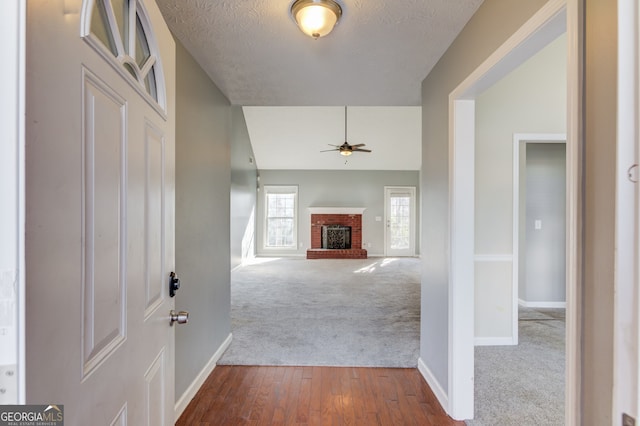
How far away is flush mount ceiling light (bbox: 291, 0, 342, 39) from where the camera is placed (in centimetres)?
145

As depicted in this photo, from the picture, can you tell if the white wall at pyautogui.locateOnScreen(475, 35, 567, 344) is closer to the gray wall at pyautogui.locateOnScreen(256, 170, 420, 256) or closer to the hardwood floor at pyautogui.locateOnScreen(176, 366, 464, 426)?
the hardwood floor at pyautogui.locateOnScreen(176, 366, 464, 426)

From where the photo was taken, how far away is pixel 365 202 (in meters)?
8.95

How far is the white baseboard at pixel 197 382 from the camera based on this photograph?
1919 millimetres

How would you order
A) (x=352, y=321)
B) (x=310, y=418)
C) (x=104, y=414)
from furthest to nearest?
(x=352, y=321) → (x=310, y=418) → (x=104, y=414)

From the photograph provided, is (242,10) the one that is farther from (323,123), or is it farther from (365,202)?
(365,202)

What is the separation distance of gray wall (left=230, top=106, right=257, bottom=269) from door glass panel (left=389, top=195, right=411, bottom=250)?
4.05 m

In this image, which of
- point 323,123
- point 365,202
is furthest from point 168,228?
point 365,202

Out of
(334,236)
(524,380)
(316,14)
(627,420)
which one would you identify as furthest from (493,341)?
(334,236)

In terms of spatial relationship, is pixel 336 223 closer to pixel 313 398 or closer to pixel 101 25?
pixel 313 398

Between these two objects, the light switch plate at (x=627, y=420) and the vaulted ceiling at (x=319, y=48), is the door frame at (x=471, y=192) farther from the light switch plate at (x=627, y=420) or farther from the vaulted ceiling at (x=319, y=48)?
the light switch plate at (x=627, y=420)

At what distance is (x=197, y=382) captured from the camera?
219 centimetres

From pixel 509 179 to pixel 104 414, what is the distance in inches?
133
